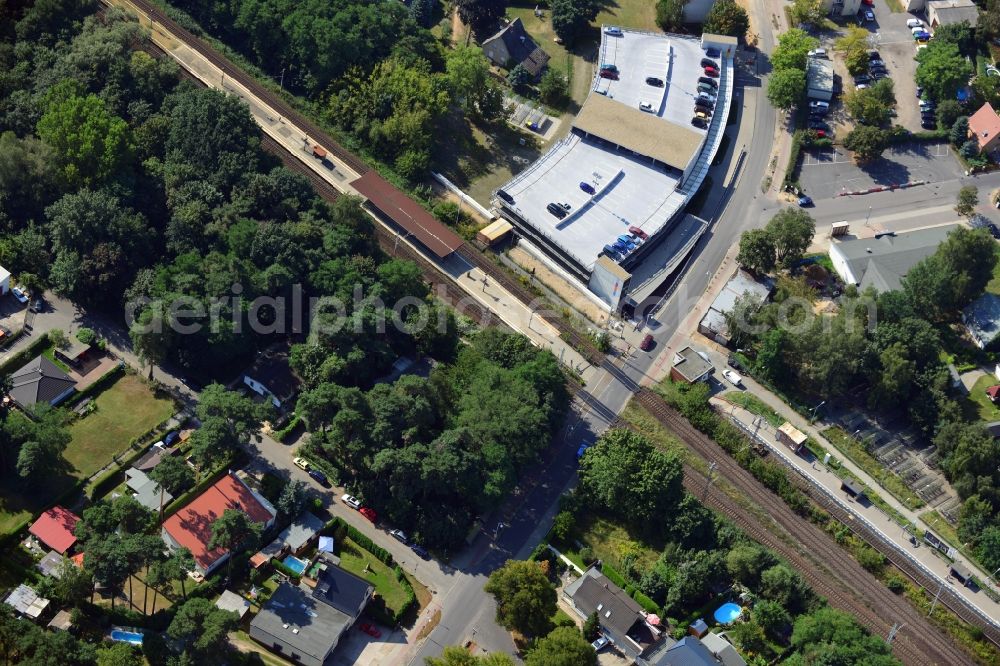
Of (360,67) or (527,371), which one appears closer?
(527,371)

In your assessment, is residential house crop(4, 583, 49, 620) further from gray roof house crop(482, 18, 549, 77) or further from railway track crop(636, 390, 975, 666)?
gray roof house crop(482, 18, 549, 77)

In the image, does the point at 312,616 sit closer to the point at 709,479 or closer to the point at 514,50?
the point at 709,479

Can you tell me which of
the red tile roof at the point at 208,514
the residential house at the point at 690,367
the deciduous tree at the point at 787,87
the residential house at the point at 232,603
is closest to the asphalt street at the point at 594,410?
the residential house at the point at 690,367

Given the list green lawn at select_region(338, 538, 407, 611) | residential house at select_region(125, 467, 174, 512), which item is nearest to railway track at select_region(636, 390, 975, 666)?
green lawn at select_region(338, 538, 407, 611)

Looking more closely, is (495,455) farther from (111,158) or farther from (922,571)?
(111,158)

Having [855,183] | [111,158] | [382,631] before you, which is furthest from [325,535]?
[855,183]

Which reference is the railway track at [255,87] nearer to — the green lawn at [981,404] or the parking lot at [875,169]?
the parking lot at [875,169]

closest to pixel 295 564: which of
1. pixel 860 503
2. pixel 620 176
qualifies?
pixel 860 503

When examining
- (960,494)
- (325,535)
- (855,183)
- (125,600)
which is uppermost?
(855,183)
